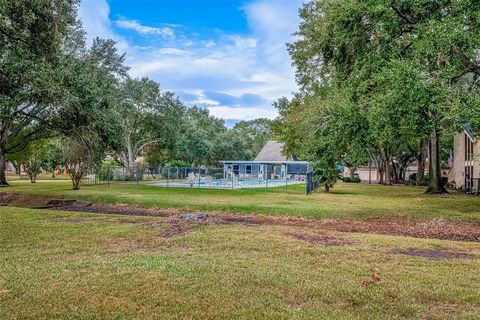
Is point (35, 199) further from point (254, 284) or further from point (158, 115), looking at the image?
point (158, 115)

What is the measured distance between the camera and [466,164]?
2856 cm

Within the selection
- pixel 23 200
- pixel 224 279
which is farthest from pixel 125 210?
pixel 224 279

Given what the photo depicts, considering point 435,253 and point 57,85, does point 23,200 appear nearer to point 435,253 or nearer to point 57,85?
point 57,85

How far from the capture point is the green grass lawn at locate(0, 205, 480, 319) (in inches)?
154

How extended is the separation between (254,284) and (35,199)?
17.9 metres

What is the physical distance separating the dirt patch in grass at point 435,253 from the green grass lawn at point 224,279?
0.71ft

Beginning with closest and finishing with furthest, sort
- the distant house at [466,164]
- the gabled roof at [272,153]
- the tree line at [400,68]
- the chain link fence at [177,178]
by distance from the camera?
the tree line at [400,68] → the distant house at [466,164] → the chain link fence at [177,178] → the gabled roof at [272,153]

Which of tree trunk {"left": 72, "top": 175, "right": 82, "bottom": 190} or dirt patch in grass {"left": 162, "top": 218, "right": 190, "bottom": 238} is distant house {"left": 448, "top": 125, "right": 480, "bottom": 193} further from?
tree trunk {"left": 72, "top": 175, "right": 82, "bottom": 190}

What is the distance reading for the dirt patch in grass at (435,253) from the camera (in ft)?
23.5

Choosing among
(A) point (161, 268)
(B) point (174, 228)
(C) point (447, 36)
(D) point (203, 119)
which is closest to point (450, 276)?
(A) point (161, 268)

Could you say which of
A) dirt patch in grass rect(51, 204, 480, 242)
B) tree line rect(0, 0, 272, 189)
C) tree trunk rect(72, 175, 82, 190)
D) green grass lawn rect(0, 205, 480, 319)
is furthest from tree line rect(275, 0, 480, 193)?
tree trunk rect(72, 175, 82, 190)

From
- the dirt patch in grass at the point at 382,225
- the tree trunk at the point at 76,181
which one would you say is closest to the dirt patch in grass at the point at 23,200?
the tree trunk at the point at 76,181

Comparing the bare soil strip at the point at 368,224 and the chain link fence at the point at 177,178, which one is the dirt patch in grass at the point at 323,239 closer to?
the bare soil strip at the point at 368,224

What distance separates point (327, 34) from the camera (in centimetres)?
1622
